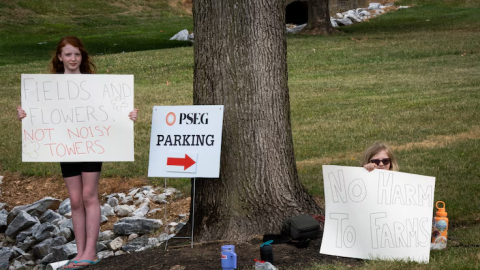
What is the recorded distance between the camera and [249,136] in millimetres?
5500

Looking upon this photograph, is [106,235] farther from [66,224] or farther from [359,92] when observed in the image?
[359,92]

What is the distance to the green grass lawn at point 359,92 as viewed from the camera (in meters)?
7.97

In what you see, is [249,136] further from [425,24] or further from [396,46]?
[425,24]

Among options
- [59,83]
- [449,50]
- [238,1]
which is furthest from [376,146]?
[449,50]

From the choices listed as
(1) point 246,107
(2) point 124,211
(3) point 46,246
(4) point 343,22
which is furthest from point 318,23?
(1) point 246,107

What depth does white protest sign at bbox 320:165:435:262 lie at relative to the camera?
500 centimetres

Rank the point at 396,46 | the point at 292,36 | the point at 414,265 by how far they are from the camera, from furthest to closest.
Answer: the point at 292,36 → the point at 396,46 → the point at 414,265

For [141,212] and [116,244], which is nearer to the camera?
[116,244]

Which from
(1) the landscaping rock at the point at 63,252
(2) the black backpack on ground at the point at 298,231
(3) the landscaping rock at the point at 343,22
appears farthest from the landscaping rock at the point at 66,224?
(3) the landscaping rock at the point at 343,22

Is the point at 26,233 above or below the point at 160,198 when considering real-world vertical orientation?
below

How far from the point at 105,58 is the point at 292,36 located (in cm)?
771

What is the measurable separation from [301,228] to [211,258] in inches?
28.6

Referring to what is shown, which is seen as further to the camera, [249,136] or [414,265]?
[249,136]

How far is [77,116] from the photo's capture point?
5.47 meters
